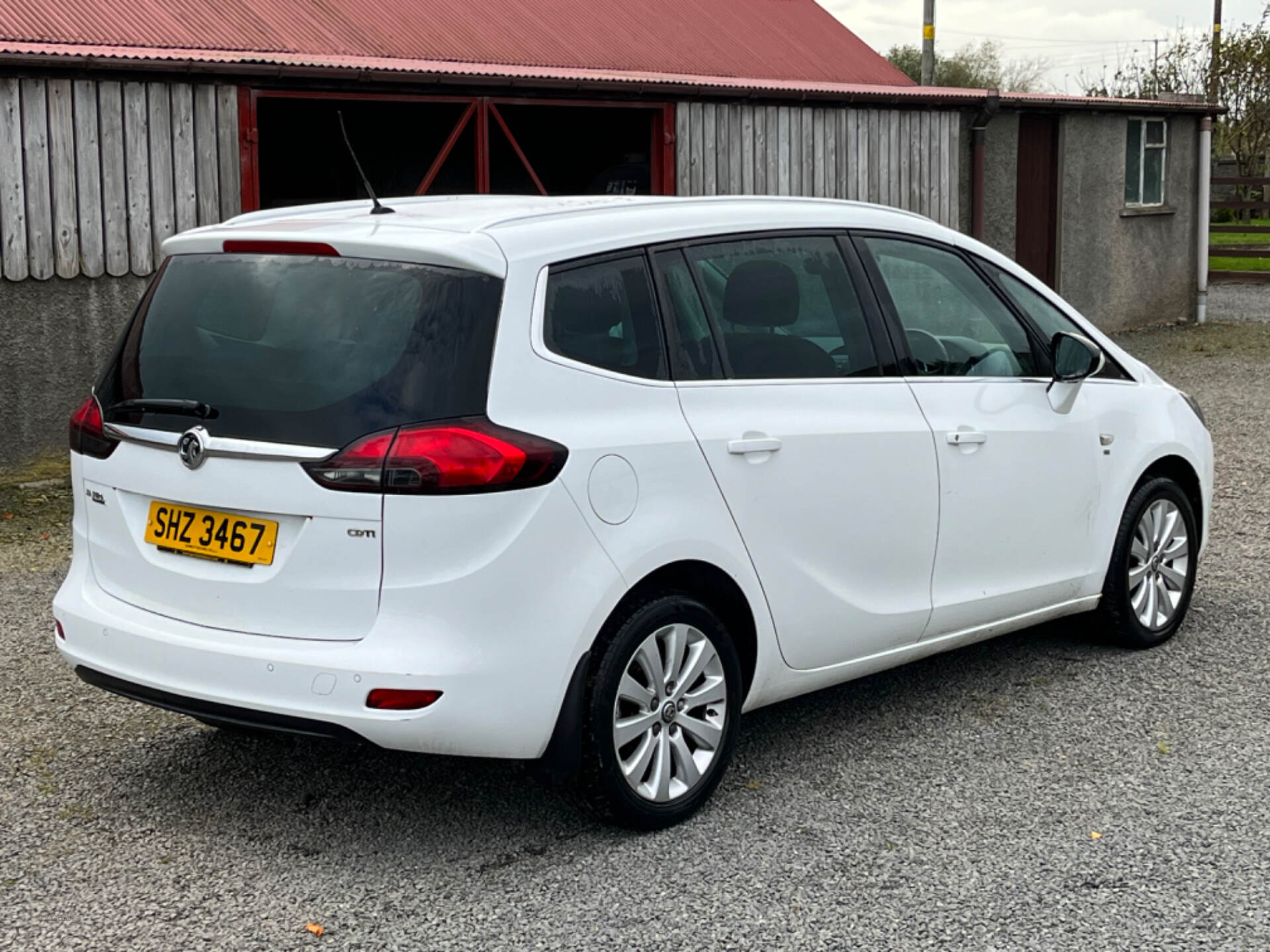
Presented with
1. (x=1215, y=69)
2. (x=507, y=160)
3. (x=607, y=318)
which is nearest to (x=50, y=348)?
→ (x=607, y=318)

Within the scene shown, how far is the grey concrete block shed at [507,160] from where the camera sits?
10336mm

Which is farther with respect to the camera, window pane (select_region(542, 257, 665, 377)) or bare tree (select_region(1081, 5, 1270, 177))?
bare tree (select_region(1081, 5, 1270, 177))

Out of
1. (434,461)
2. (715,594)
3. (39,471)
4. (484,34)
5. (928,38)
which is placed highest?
(928,38)

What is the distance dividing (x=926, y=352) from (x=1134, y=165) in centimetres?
1624

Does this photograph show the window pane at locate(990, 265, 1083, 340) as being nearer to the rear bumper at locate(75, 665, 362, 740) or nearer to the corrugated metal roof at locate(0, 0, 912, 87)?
the rear bumper at locate(75, 665, 362, 740)

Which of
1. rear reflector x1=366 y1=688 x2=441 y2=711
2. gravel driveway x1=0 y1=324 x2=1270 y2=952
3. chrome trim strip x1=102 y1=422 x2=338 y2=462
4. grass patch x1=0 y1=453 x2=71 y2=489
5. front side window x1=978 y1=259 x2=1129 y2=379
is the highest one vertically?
front side window x1=978 y1=259 x2=1129 y2=379

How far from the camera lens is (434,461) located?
3.84 m

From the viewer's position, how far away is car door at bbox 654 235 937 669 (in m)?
4.50

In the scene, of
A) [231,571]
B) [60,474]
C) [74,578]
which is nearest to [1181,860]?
[231,571]

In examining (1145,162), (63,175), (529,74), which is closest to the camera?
(63,175)

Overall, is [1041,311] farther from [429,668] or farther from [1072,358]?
[429,668]

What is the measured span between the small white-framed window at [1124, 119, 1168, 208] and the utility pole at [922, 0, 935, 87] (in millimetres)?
8168

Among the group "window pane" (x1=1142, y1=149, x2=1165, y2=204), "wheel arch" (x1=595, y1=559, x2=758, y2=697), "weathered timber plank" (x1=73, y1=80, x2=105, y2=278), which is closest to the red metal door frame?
"weathered timber plank" (x1=73, y1=80, x2=105, y2=278)

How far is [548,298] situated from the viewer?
4141 millimetres
